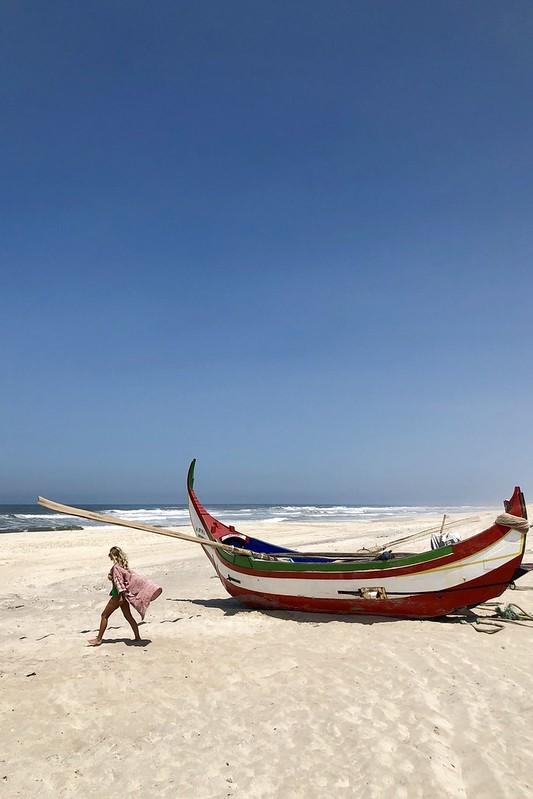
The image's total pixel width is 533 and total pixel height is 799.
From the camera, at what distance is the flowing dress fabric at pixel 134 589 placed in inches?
309

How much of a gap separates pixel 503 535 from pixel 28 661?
7220 mm

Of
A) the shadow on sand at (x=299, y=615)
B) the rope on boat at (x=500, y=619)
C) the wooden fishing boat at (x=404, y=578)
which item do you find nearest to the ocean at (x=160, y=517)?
the shadow on sand at (x=299, y=615)

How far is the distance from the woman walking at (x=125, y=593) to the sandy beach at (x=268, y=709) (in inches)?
14.9

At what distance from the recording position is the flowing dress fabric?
7.85 m

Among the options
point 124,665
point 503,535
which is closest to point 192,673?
point 124,665

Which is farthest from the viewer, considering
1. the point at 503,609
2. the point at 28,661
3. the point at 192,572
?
the point at 192,572

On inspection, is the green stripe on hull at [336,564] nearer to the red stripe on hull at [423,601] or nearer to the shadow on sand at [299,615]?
the red stripe on hull at [423,601]

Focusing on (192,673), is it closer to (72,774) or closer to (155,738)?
(155,738)

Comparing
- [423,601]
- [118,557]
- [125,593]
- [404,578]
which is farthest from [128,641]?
[423,601]

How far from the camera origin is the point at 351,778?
4.23 meters

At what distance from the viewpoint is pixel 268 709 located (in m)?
5.50

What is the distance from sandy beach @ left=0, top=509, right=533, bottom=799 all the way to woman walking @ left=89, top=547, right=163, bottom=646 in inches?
14.9

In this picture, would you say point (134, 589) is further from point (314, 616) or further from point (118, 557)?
point (314, 616)

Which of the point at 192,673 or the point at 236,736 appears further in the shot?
the point at 192,673
